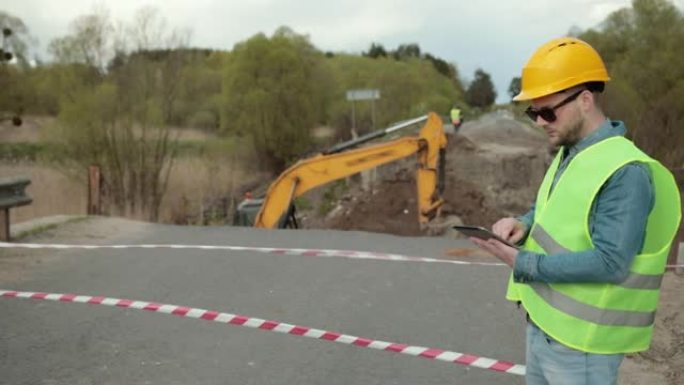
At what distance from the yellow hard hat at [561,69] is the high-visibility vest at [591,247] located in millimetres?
257

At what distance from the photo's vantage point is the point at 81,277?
834 cm

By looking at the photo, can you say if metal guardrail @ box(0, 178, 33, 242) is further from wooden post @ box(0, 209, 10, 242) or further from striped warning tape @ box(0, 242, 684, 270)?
striped warning tape @ box(0, 242, 684, 270)

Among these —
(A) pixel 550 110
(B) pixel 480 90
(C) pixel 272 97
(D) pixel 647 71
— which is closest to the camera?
(A) pixel 550 110

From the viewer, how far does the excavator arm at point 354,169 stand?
16.0 metres

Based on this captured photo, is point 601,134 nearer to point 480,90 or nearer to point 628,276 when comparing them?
point 628,276

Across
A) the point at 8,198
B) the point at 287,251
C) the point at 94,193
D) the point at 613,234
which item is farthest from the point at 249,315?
the point at 94,193

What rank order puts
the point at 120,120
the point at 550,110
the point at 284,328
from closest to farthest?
the point at 550,110, the point at 284,328, the point at 120,120

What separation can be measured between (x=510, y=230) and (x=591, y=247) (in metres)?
0.41

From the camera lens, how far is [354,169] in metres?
16.2

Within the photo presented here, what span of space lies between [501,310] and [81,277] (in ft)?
15.0

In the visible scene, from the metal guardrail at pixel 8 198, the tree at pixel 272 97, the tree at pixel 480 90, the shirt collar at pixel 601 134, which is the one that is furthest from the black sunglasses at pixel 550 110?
the tree at pixel 480 90

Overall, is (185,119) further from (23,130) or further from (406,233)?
(406,233)

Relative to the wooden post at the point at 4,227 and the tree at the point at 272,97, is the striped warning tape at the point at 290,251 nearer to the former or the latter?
the wooden post at the point at 4,227

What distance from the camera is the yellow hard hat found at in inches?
109
